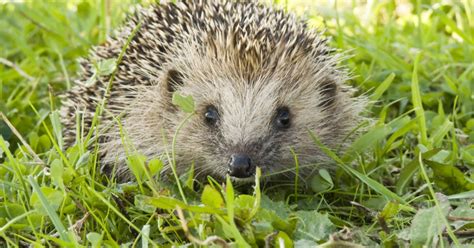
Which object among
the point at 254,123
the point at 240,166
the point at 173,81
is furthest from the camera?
the point at 173,81

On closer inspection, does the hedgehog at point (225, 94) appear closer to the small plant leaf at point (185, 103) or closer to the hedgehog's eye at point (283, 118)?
the hedgehog's eye at point (283, 118)

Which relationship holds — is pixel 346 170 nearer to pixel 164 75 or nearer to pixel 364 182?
pixel 364 182

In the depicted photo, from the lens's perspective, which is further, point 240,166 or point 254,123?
point 254,123

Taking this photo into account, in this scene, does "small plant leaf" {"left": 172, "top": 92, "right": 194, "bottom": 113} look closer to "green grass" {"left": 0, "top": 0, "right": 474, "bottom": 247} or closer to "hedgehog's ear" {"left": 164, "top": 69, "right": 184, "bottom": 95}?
"green grass" {"left": 0, "top": 0, "right": 474, "bottom": 247}

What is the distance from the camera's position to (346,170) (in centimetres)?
262

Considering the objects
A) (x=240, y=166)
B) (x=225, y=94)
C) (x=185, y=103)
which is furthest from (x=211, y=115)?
(x=240, y=166)

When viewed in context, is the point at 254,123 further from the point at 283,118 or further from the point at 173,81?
the point at 173,81

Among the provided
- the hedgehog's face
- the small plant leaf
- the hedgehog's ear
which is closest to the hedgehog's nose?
the hedgehog's face

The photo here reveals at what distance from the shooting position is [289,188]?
272 centimetres

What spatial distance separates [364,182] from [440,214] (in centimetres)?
44

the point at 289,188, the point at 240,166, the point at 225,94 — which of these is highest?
the point at 225,94

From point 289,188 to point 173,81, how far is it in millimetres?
528

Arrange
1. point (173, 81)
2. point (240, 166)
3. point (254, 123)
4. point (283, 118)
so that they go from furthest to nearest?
point (173, 81)
point (283, 118)
point (254, 123)
point (240, 166)

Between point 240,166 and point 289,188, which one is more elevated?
point 240,166
